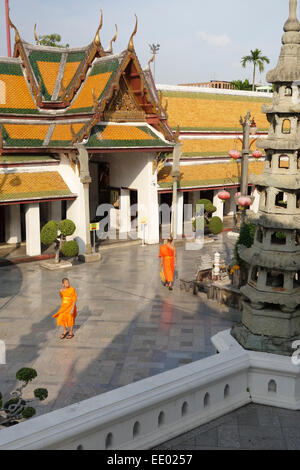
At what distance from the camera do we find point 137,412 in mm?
7301

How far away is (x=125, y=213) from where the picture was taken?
26812 mm

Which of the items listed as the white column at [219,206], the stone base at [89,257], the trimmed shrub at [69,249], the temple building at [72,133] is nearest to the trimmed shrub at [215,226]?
the temple building at [72,133]

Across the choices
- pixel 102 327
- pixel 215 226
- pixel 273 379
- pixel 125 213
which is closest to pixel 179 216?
pixel 215 226

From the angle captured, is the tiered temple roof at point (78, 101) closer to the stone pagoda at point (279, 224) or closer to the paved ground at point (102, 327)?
the paved ground at point (102, 327)

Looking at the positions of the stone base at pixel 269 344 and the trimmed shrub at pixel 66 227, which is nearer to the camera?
the stone base at pixel 269 344

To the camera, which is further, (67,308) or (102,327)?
(102,327)

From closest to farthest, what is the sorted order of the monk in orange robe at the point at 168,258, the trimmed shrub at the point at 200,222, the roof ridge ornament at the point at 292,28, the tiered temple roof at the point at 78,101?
the roof ridge ornament at the point at 292,28, the monk in orange robe at the point at 168,258, the tiered temple roof at the point at 78,101, the trimmed shrub at the point at 200,222

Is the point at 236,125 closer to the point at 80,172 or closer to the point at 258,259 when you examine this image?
the point at 80,172

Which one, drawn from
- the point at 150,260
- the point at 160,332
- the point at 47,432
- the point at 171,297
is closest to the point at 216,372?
the point at 47,432

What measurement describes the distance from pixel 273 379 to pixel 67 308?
20.6ft

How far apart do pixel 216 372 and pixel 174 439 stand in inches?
48.7

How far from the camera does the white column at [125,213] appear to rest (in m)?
26.8

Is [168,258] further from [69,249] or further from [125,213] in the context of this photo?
[125,213]

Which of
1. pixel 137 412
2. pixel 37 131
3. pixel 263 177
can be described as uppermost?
pixel 37 131
